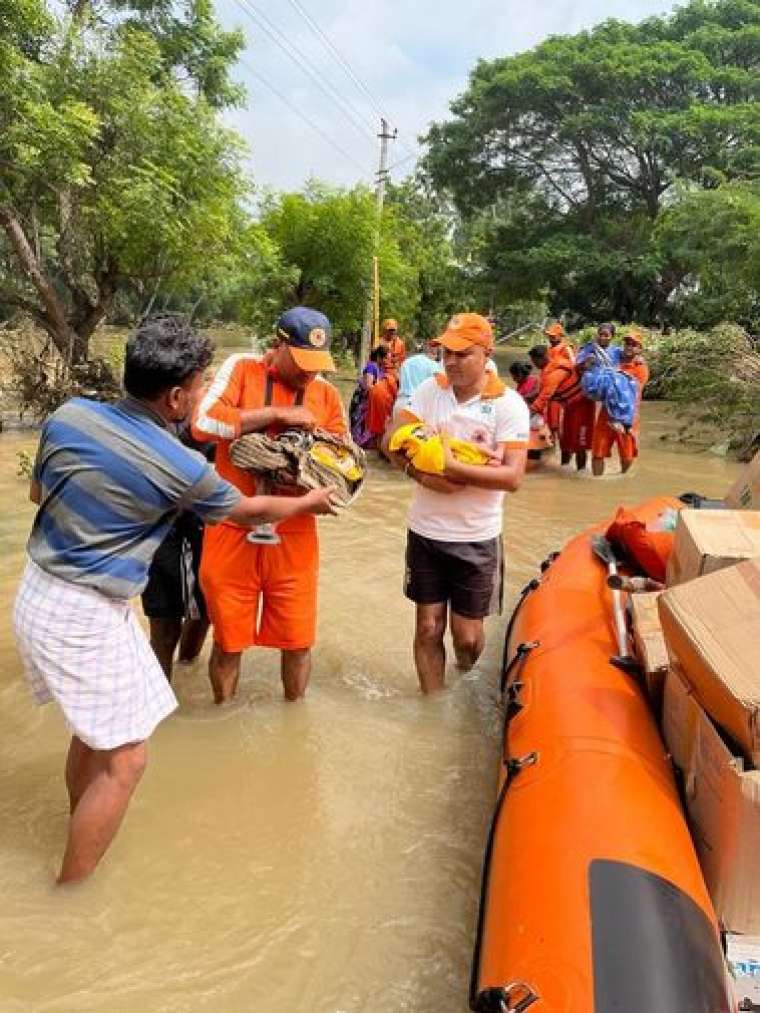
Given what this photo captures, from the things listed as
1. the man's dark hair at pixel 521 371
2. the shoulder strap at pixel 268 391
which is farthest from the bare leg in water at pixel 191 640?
the man's dark hair at pixel 521 371

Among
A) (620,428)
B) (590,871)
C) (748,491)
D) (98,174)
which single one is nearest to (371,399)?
(620,428)

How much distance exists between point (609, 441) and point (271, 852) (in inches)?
296

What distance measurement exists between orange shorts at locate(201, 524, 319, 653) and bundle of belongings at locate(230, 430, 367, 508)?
0.27 m

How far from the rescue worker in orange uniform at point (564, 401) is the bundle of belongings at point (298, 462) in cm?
673

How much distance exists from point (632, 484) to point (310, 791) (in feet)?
24.1

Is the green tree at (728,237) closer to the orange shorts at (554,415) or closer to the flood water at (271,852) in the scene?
the orange shorts at (554,415)

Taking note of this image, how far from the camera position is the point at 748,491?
13.8 feet

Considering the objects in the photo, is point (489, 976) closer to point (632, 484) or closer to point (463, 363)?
point (463, 363)

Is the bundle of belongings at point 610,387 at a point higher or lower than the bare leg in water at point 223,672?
higher

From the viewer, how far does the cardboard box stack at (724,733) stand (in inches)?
82.7

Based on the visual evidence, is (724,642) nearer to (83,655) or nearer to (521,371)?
(83,655)

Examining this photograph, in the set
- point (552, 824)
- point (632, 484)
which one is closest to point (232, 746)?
point (552, 824)

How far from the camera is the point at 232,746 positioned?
3439 mm

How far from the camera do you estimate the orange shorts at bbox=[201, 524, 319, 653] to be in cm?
329
